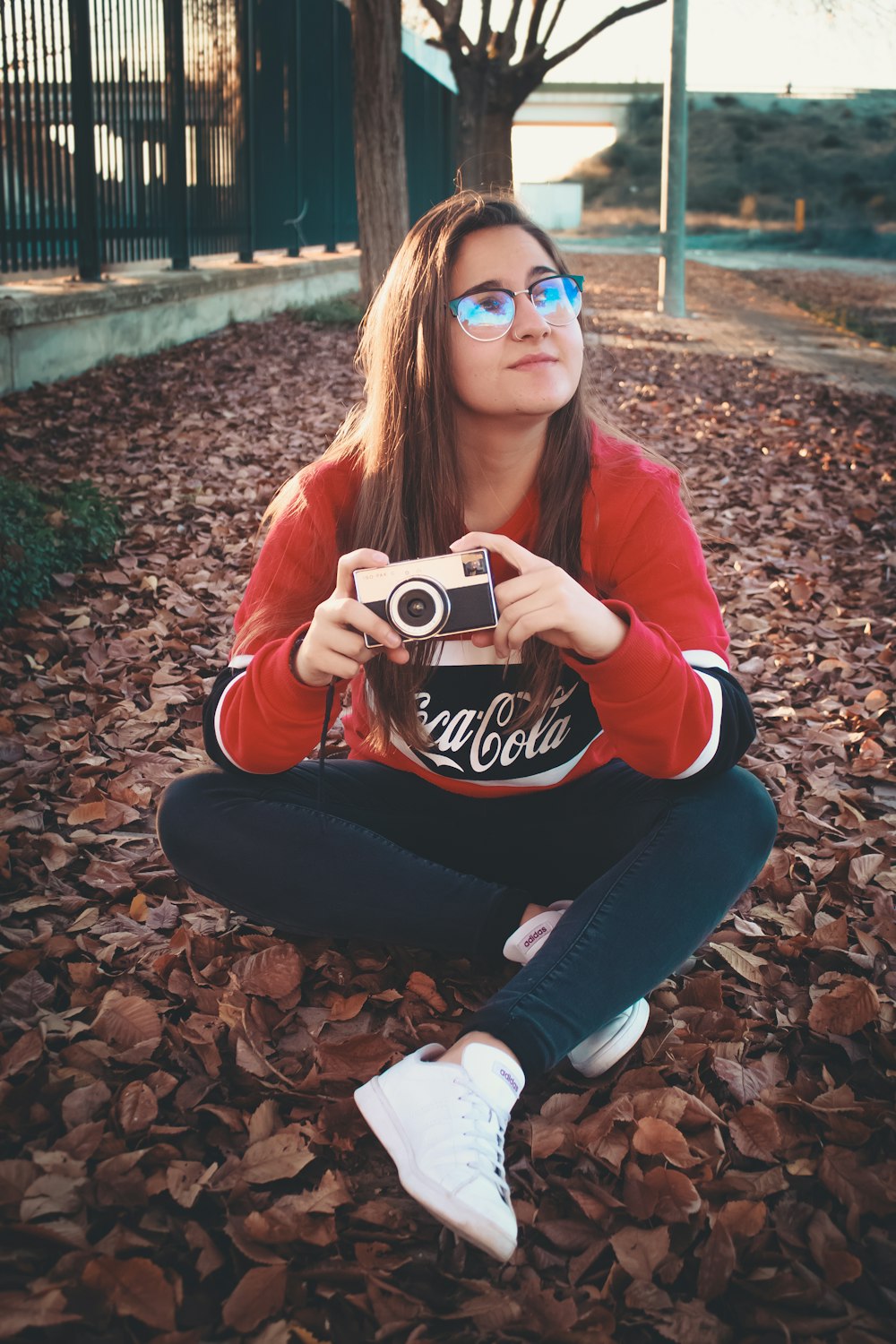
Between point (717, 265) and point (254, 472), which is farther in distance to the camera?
point (717, 265)

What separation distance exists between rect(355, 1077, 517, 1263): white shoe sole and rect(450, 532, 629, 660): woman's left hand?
745 mm

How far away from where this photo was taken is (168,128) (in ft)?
27.8

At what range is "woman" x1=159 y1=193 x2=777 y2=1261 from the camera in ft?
6.13

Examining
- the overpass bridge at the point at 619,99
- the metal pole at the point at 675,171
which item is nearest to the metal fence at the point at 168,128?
the metal pole at the point at 675,171

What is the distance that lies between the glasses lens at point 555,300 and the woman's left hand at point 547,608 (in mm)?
509

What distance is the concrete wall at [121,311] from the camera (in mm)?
6148

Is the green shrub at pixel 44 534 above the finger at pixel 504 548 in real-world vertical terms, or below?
below

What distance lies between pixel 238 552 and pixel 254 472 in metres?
1.20

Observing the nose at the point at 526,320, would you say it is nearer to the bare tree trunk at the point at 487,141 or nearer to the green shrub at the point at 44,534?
the green shrub at the point at 44,534

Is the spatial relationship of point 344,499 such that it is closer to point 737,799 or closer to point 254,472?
point 737,799

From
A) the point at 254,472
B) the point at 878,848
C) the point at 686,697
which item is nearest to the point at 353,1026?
the point at 686,697

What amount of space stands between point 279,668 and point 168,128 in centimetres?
786

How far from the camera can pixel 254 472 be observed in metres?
6.00

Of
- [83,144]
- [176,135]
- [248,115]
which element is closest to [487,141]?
[248,115]
